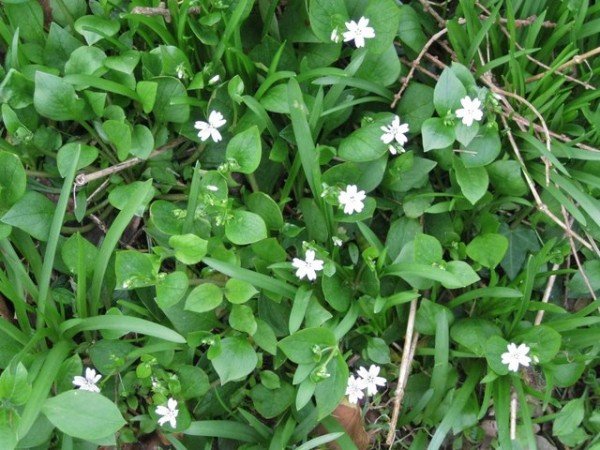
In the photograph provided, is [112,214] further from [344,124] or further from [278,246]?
[344,124]

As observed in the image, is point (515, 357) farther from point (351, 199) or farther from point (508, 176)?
point (351, 199)

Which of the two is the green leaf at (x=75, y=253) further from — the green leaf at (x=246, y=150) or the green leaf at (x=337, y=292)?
the green leaf at (x=337, y=292)

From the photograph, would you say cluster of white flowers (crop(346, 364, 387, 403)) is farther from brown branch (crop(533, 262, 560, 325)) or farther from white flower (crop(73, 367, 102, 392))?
white flower (crop(73, 367, 102, 392))

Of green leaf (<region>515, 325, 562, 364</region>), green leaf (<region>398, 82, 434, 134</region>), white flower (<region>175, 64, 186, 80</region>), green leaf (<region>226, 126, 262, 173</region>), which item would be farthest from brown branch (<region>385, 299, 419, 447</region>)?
white flower (<region>175, 64, 186, 80</region>)

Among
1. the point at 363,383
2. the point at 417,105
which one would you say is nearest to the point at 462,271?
the point at 363,383

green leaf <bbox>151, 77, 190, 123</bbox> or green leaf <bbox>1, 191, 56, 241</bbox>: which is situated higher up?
green leaf <bbox>151, 77, 190, 123</bbox>
